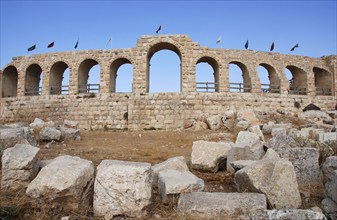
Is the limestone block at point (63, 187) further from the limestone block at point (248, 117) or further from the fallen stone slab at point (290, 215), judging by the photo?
the limestone block at point (248, 117)

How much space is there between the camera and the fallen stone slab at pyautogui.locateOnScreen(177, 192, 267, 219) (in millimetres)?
3406

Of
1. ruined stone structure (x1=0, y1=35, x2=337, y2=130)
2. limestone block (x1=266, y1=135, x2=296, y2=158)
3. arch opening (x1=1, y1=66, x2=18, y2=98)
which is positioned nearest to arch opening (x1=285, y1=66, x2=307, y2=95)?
ruined stone structure (x1=0, y1=35, x2=337, y2=130)

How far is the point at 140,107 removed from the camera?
1612cm

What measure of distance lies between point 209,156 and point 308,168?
1715mm

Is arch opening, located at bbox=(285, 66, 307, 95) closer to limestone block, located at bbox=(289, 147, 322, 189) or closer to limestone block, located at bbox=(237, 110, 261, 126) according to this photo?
limestone block, located at bbox=(237, 110, 261, 126)

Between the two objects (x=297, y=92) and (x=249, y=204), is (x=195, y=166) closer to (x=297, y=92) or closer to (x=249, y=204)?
(x=249, y=204)

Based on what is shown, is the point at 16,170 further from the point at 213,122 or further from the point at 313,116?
the point at 313,116

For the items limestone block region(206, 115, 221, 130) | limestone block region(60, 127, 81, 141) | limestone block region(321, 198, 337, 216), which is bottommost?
limestone block region(321, 198, 337, 216)

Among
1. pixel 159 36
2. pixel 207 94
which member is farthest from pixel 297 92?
pixel 159 36

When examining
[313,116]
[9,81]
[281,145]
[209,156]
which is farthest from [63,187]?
[9,81]

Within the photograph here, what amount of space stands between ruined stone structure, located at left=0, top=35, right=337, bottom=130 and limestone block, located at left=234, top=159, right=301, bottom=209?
12005mm

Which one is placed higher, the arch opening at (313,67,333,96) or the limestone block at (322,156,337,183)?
the arch opening at (313,67,333,96)

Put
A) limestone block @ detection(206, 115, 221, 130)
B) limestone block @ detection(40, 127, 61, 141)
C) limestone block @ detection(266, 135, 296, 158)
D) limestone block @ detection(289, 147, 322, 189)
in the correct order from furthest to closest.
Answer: limestone block @ detection(206, 115, 221, 130), limestone block @ detection(40, 127, 61, 141), limestone block @ detection(266, 135, 296, 158), limestone block @ detection(289, 147, 322, 189)

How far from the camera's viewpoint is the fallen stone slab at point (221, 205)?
3406mm
